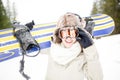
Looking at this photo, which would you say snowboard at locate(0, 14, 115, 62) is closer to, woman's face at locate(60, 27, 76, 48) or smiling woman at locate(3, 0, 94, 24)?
woman's face at locate(60, 27, 76, 48)

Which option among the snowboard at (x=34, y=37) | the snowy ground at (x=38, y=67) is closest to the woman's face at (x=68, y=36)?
the snowy ground at (x=38, y=67)

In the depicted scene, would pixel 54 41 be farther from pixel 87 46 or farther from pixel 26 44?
pixel 26 44

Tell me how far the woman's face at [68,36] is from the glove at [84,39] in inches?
1.5

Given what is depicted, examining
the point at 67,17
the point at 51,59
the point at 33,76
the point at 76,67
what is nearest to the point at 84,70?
the point at 76,67

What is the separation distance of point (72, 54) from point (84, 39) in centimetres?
10

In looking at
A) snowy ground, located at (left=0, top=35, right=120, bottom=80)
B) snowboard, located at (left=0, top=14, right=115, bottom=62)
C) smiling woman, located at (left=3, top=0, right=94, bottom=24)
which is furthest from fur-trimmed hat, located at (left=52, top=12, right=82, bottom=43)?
smiling woman, located at (left=3, top=0, right=94, bottom=24)

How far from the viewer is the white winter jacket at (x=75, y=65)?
37.6 inches

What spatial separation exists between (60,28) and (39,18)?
1425 cm

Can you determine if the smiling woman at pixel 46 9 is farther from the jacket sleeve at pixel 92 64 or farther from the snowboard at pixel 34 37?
the jacket sleeve at pixel 92 64

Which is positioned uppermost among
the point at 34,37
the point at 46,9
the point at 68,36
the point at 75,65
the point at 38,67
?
the point at 68,36

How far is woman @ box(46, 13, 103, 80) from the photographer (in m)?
0.96

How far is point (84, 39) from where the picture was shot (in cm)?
99

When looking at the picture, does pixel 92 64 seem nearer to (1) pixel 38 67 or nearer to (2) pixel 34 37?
(1) pixel 38 67

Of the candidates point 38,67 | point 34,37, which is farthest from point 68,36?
point 34,37
